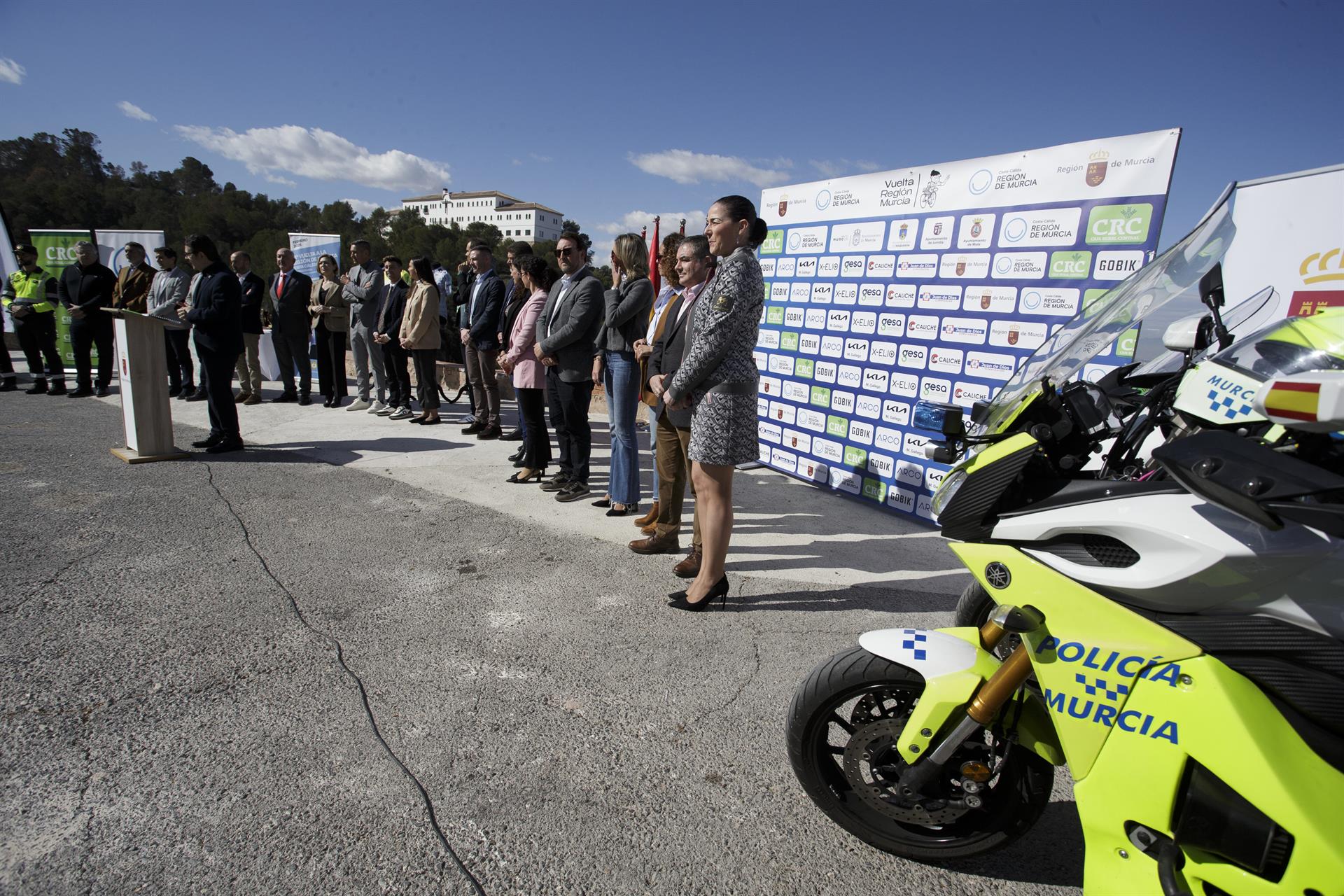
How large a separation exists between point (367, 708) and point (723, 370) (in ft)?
7.05

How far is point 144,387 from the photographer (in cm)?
571

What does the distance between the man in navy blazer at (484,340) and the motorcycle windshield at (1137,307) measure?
224 inches

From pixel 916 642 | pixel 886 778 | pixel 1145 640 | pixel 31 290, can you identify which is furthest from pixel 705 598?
pixel 31 290

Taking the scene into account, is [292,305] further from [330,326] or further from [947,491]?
[947,491]

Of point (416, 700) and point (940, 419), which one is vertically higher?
point (940, 419)

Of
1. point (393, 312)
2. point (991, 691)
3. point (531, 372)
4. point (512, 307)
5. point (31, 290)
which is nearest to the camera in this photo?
point (991, 691)

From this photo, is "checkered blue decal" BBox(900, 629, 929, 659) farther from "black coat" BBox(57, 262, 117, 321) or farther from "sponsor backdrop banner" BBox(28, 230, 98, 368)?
"sponsor backdrop banner" BBox(28, 230, 98, 368)

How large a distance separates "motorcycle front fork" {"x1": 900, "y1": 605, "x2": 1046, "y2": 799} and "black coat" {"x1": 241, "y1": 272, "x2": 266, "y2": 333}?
9596 millimetres

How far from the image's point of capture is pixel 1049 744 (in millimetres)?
1730

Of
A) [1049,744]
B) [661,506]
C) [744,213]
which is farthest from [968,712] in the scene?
[661,506]

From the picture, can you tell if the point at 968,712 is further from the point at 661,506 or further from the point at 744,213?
the point at 661,506

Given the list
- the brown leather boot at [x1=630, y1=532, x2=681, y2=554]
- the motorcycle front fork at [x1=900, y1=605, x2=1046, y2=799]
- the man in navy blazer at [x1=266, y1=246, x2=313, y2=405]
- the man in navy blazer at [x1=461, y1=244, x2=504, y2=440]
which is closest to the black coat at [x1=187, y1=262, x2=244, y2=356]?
the man in navy blazer at [x1=461, y1=244, x2=504, y2=440]

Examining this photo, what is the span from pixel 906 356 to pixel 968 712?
4074mm

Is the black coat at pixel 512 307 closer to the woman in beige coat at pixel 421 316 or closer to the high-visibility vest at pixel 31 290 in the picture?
the woman in beige coat at pixel 421 316
